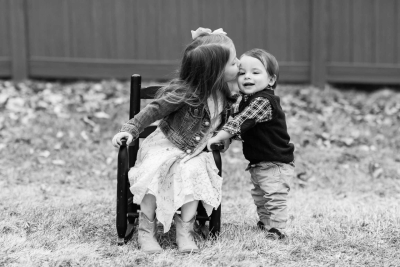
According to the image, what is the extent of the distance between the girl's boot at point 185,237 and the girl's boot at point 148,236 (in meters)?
0.11

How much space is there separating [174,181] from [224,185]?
1.69 metres

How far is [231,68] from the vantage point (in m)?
2.98

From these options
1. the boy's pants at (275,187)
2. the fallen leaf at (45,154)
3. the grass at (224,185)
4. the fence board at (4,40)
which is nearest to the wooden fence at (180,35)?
the fence board at (4,40)

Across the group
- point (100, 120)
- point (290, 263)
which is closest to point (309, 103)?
point (100, 120)

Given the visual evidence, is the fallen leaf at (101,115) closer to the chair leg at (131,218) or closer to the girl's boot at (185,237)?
the chair leg at (131,218)

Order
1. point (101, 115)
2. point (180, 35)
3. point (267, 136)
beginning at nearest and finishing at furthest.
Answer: point (267, 136), point (101, 115), point (180, 35)

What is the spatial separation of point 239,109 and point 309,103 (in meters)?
3.78

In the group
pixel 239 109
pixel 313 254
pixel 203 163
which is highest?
pixel 239 109

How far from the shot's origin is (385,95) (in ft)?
23.9

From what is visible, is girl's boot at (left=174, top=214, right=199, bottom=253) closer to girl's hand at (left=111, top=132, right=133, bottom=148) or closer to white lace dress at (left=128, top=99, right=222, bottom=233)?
white lace dress at (left=128, top=99, right=222, bottom=233)

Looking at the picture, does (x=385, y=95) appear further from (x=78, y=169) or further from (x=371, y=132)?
(x=78, y=169)

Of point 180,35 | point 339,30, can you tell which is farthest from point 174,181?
point 339,30

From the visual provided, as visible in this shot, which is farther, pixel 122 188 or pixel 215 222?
pixel 215 222

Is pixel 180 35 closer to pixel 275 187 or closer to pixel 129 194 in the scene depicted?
pixel 129 194
